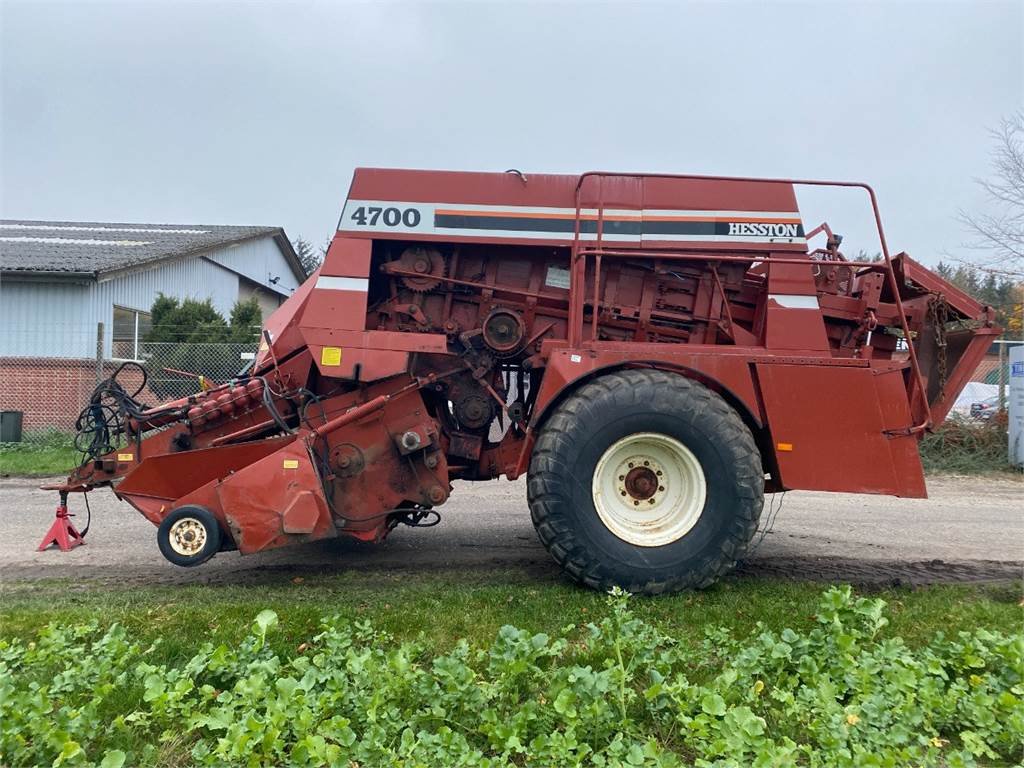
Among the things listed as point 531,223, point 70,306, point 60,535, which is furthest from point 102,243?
point 531,223

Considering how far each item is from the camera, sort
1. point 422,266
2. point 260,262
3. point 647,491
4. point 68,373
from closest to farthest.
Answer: point 647,491
point 422,266
point 68,373
point 260,262

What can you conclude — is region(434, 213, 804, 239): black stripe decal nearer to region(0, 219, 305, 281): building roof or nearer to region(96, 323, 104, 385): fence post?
region(96, 323, 104, 385): fence post

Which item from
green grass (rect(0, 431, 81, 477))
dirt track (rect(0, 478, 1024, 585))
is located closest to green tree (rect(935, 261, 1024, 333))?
dirt track (rect(0, 478, 1024, 585))

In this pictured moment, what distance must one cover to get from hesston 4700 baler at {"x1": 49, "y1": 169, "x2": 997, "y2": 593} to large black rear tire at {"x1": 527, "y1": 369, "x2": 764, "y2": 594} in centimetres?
1

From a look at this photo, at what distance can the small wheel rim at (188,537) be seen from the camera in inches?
170

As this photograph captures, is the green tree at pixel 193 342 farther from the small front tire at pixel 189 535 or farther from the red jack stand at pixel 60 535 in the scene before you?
the small front tire at pixel 189 535

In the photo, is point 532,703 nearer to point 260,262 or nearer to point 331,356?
point 331,356

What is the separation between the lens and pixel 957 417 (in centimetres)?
1136

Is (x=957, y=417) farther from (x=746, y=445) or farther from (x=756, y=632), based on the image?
(x=756, y=632)

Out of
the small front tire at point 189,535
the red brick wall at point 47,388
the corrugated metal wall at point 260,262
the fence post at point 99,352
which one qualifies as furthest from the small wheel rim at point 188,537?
the corrugated metal wall at point 260,262

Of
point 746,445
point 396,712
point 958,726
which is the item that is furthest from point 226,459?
point 958,726

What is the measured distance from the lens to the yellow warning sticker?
4629 millimetres

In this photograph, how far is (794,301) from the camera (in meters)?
4.54

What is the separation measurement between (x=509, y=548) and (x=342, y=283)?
2680mm
